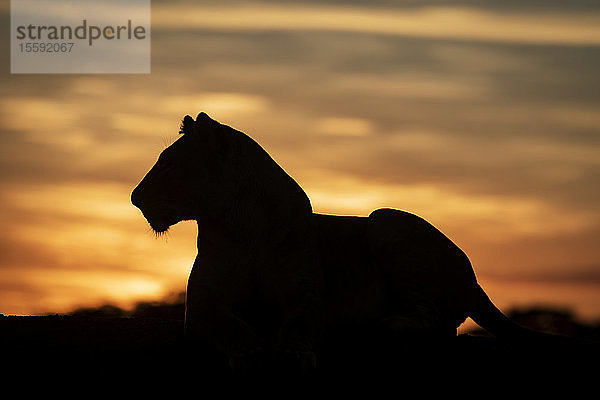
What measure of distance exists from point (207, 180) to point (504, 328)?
356cm

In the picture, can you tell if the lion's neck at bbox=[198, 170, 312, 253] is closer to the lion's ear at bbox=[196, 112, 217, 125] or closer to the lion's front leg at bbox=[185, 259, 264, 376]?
the lion's front leg at bbox=[185, 259, 264, 376]

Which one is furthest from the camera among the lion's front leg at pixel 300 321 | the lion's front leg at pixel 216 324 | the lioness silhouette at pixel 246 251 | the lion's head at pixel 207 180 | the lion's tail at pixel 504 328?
the lion's tail at pixel 504 328

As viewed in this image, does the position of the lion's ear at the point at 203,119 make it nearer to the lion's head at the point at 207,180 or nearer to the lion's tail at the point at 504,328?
the lion's head at the point at 207,180

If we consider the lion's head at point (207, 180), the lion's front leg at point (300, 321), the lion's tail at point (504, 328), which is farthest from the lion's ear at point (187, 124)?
the lion's tail at point (504, 328)

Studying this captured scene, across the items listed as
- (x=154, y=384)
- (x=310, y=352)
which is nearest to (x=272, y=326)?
(x=310, y=352)

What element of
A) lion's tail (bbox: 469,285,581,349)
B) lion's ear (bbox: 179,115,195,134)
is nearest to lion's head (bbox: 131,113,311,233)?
lion's ear (bbox: 179,115,195,134)

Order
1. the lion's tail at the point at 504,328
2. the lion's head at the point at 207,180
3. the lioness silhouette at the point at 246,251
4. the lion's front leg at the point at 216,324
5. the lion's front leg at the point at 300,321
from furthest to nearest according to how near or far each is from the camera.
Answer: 1. the lion's tail at the point at 504,328
2. the lion's head at the point at 207,180
3. the lioness silhouette at the point at 246,251
4. the lion's front leg at the point at 216,324
5. the lion's front leg at the point at 300,321

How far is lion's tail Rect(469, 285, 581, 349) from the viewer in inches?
472

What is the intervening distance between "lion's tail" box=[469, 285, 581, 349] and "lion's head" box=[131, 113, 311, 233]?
235 cm

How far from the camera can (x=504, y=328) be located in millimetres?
12156

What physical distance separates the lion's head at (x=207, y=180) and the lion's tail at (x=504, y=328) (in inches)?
92.5

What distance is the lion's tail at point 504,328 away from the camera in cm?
1198

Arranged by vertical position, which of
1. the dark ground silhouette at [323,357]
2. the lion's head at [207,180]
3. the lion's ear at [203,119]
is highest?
the lion's ear at [203,119]

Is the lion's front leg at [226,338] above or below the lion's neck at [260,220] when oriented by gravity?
below
